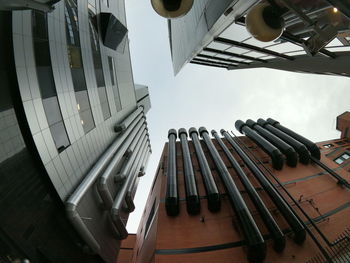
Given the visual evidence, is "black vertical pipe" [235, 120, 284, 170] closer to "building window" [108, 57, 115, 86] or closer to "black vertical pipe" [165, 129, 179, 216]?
"black vertical pipe" [165, 129, 179, 216]

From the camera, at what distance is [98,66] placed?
14336 millimetres

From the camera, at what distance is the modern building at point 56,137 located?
6.94 meters

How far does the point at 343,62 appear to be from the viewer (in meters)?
6.90

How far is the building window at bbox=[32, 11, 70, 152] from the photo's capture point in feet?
27.2

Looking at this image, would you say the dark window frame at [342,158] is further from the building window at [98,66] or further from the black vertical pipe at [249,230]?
the building window at [98,66]

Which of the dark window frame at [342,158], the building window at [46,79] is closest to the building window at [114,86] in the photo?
the building window at [46,79]

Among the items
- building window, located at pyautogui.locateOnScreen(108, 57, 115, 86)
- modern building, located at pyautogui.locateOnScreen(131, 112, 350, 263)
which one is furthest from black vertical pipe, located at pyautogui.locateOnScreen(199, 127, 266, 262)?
building window, located at pyautogui.locateOnScreen(108, 57, 115, 86)

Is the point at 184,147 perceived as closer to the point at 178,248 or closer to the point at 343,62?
the point at 178,248

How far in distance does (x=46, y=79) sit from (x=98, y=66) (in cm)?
625

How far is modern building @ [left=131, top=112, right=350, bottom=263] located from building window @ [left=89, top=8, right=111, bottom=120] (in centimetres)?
833

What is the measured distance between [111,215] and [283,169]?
15180 mm

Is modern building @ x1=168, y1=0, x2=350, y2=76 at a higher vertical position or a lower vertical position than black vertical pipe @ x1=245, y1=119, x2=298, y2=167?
higher

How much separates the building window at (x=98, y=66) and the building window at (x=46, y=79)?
4.97 metres

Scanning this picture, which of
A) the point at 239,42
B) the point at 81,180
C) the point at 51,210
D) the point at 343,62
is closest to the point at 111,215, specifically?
the point at 81,180
